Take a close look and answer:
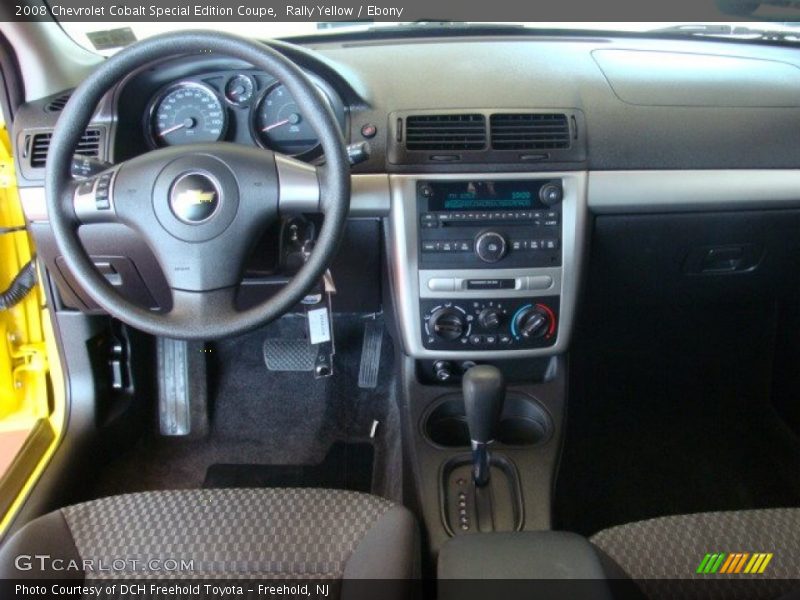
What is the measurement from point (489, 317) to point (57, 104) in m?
0.96

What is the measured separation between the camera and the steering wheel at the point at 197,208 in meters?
1.02

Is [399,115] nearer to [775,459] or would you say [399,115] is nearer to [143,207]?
[143,207]

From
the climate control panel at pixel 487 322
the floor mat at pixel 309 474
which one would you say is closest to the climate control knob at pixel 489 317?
the climate control panel at pixel 487 322

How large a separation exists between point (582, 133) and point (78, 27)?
1101mm

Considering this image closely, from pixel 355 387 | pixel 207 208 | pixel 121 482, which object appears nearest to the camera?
pixel 207 208

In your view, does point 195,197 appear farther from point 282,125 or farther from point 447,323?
point 447,323

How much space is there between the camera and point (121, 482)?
1.76m

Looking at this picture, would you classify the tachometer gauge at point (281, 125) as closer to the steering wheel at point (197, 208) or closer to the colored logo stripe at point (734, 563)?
the steering wheel at point (197, 208)

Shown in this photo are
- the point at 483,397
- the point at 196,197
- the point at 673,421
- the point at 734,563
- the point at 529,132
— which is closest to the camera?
the point at 734,563

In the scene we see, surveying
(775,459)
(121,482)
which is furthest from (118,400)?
(775,459)

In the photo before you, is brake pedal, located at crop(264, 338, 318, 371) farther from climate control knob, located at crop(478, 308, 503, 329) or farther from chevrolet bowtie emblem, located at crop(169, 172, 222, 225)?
chevrolet bowtie emblem, located at crop(169, 172, 222, 225)

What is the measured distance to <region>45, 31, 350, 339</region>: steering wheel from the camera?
40.0 inches

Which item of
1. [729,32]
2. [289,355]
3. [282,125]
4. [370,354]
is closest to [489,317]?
[282,125]

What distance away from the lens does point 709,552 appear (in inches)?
36.0
